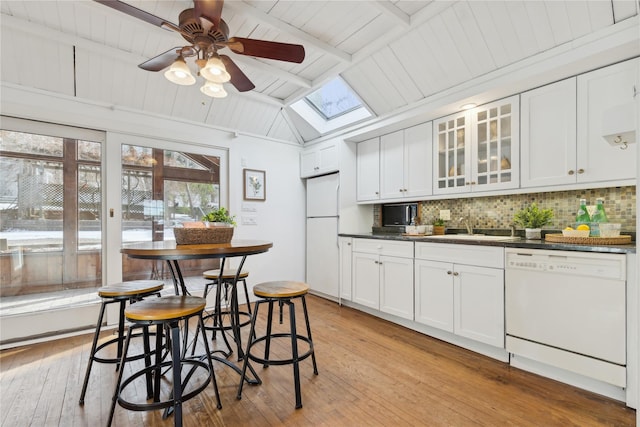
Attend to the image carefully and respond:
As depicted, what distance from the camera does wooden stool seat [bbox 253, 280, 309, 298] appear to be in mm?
1936

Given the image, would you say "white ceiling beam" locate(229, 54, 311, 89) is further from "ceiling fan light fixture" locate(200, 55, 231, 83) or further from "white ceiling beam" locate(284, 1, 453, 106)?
"ceiling fan light fixture" locate(200, 55, 231, 83)

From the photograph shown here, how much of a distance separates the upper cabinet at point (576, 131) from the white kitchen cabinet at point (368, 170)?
166cm

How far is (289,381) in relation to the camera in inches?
83.5

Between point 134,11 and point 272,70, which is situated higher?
point 272,70

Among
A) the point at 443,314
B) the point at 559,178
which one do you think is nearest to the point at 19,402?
the point at 443,314

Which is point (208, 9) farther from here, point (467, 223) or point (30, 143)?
point (467, 223)

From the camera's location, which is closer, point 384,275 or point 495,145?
point 495,145

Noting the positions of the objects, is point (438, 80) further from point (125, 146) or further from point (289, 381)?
point (125, 146)

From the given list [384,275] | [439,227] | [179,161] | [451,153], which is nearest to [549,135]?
[451,153]

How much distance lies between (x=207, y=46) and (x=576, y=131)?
2.76 m

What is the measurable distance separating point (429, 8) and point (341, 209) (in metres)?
2.36

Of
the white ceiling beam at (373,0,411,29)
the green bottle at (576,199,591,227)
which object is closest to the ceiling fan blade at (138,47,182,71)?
the white ceiling beam at (373,0,411,29)

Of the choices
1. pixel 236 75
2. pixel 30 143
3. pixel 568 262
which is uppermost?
pixel 236 75

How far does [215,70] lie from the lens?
186cm
